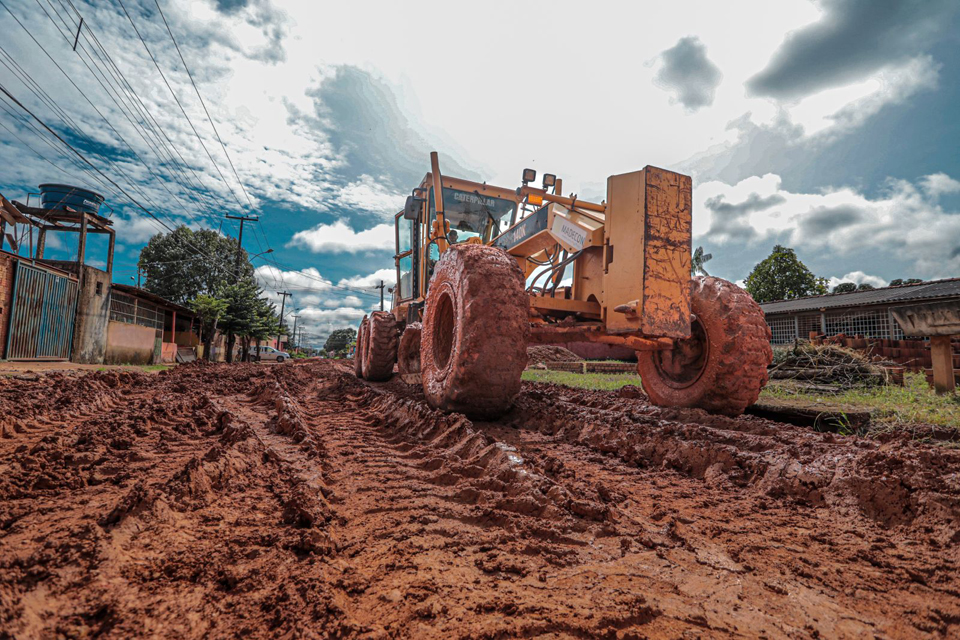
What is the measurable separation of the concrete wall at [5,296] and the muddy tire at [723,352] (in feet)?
51.2

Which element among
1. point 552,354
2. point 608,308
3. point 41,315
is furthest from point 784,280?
point 41,315

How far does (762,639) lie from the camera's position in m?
1.30

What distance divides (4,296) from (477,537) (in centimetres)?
1563

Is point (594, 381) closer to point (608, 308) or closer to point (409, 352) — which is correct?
point (409, 352)

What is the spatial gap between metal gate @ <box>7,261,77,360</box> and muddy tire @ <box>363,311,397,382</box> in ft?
33.6

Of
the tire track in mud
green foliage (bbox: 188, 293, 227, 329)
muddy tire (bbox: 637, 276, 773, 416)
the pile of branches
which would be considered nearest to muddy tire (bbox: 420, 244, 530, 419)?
the tire track in mud

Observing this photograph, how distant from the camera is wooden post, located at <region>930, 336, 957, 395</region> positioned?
18.1 feet

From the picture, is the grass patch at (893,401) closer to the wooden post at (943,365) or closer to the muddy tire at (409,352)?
the wooden post at (943,365)

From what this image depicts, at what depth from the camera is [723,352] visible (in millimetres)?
4297

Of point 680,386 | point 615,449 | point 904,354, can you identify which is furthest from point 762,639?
point 904,354

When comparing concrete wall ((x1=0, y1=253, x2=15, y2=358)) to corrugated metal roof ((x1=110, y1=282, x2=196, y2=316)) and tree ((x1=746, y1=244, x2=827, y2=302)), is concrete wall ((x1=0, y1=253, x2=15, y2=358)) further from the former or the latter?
tree ((x1=746, y1=244, x2=827, y2=302))

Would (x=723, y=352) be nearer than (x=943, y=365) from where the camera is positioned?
Yes

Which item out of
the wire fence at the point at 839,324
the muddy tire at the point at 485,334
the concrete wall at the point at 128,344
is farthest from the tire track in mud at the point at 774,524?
the concrete wall at the point at 128,344

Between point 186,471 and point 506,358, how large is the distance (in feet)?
7.52
